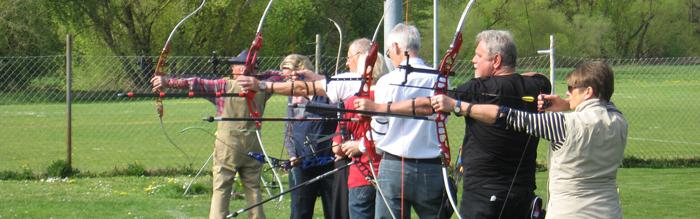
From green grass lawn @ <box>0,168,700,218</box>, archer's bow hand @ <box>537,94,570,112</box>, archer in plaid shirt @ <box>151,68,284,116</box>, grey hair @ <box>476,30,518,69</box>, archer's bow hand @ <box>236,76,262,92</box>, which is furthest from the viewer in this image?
green grass lawn @ <box>0,168,700,218</box>

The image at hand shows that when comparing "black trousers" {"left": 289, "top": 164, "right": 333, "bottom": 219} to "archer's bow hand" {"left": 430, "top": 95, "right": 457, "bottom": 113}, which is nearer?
"archer's bow hand" {"left": 430, "top": 95, "right": 457, "bottom": 113}

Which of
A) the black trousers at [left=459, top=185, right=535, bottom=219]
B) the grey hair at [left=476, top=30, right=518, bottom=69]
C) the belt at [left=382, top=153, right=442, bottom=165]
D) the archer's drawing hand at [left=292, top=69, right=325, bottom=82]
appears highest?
the grey hair at [left=476, top=30, right=518, bottom=69]

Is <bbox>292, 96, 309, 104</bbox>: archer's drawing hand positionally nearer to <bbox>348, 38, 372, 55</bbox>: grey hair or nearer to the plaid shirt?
the plaid shirt

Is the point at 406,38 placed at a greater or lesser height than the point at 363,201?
greater

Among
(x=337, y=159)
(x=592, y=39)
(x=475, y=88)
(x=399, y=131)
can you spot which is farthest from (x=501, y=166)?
(x=592, y=39)

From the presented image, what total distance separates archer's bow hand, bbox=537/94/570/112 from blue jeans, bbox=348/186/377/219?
1.04m

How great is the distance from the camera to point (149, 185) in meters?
5.61

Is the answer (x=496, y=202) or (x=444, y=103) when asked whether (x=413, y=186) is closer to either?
(x=496, y=202)

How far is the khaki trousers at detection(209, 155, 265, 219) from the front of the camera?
4.01 metres

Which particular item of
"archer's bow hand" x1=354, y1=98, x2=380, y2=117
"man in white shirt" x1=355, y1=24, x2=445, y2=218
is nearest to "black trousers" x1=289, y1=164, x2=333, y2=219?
"man in white shirt" x1=355, y1=24, x2=445, y2=218

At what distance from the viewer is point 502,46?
7.63 ft

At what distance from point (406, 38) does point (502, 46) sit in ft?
1.63

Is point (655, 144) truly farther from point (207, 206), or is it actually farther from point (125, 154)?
point (125, 154)

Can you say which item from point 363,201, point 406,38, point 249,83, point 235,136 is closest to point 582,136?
point 406,38
